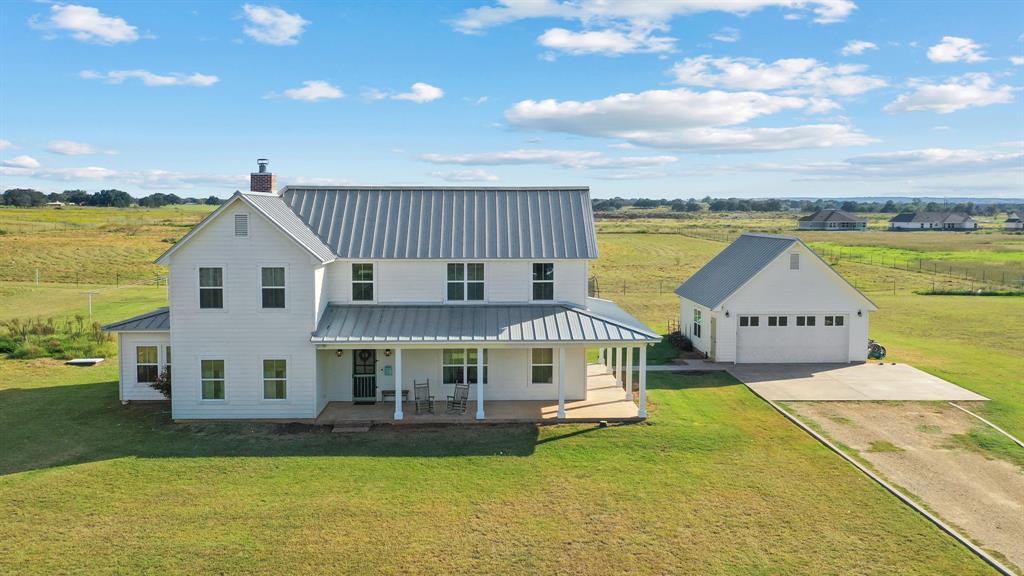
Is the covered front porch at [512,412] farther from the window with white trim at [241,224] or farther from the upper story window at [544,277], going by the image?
the window with white trim at [241,224]

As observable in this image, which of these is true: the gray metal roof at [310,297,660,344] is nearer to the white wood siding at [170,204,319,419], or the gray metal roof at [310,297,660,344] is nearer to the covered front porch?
the white wood siding at [170,204,319,419]

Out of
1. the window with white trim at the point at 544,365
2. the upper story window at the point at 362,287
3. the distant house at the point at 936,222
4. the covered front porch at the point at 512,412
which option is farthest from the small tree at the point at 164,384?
the distant house at the point at 936,222

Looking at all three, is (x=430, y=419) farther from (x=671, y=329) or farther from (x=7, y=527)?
(x=671, y=329)

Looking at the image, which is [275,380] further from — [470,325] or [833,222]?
[833,222]

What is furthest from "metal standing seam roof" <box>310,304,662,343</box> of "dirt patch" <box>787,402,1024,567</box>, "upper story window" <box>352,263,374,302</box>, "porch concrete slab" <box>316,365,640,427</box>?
"dirt patch" <box>787,402,1024,567</box>

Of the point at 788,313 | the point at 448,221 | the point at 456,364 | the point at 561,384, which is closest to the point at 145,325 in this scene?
the point at 456,364

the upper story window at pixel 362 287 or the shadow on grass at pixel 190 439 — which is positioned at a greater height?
the upper story window at pixel 362 287
